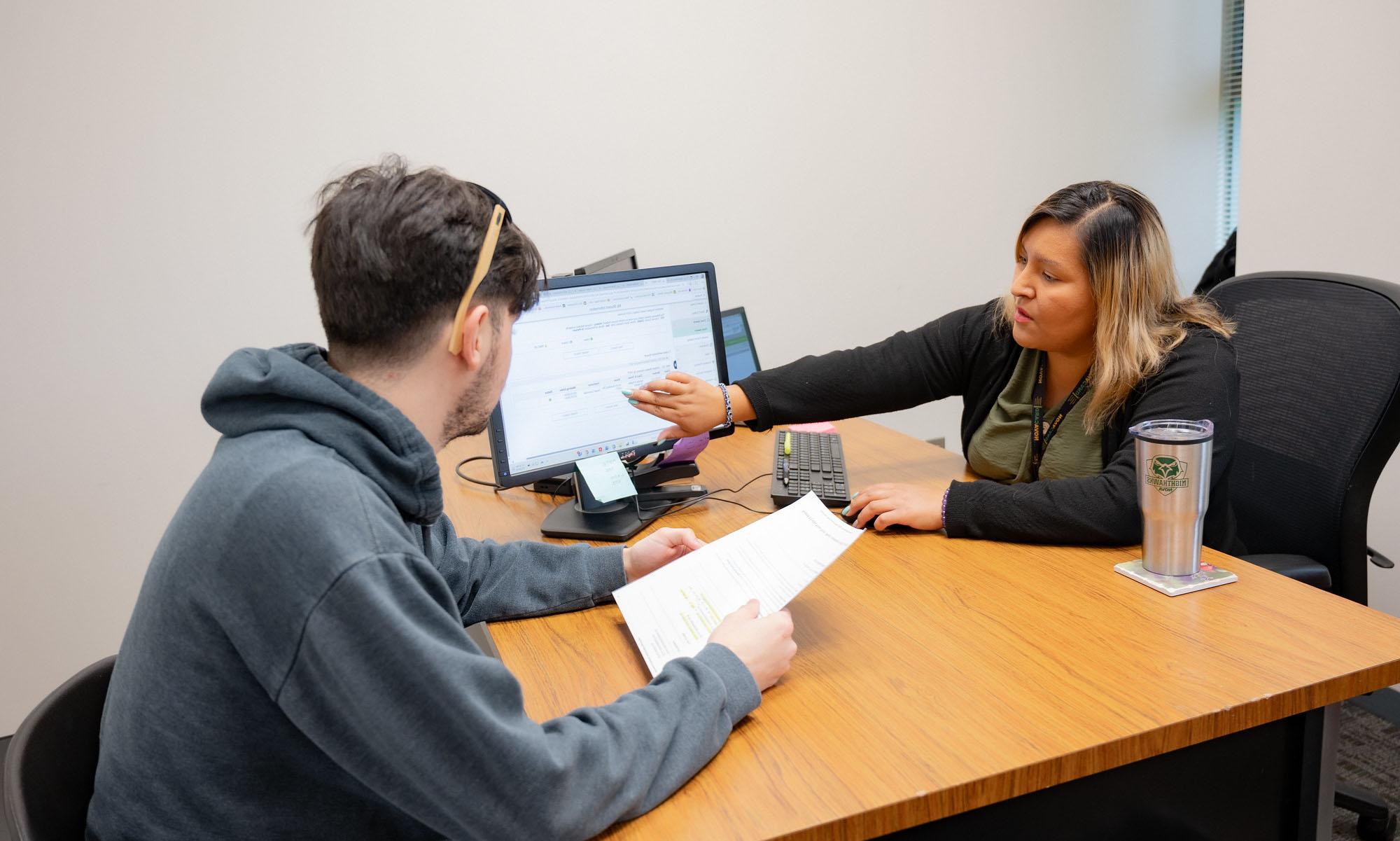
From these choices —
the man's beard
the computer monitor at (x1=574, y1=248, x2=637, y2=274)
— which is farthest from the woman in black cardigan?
the man's beard

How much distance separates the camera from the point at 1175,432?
1.25 m

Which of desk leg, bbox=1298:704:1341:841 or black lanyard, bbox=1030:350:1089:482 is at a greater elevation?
black lanyard, bbox=1030:350:1089:482

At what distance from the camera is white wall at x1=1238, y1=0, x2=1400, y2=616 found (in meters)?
2.10

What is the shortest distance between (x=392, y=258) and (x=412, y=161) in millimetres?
1999

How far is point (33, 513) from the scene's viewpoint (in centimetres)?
266

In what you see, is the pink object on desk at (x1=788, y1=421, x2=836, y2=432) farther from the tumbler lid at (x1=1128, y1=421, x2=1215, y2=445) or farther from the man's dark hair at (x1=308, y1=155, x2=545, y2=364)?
the man's dark hair at (x1=308, y1=155, x2=545, y2=364)

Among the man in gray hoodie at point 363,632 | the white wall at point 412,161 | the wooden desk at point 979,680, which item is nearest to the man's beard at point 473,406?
the man in gray hoodie at point 363,632

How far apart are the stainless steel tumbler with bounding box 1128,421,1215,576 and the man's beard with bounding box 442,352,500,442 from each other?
2.65 feet

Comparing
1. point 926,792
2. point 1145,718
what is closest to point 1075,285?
point 1145,718

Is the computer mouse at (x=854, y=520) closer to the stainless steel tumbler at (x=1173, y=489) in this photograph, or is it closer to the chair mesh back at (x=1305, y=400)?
the stainless steel tumbler at (x=1173, y=489)

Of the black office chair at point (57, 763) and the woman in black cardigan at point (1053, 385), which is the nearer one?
the black office chair at point (57, 763)

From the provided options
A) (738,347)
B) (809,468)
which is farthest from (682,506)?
(738,347)

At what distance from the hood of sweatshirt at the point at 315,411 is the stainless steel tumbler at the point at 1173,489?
887mm

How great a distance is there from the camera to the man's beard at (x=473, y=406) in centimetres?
100
